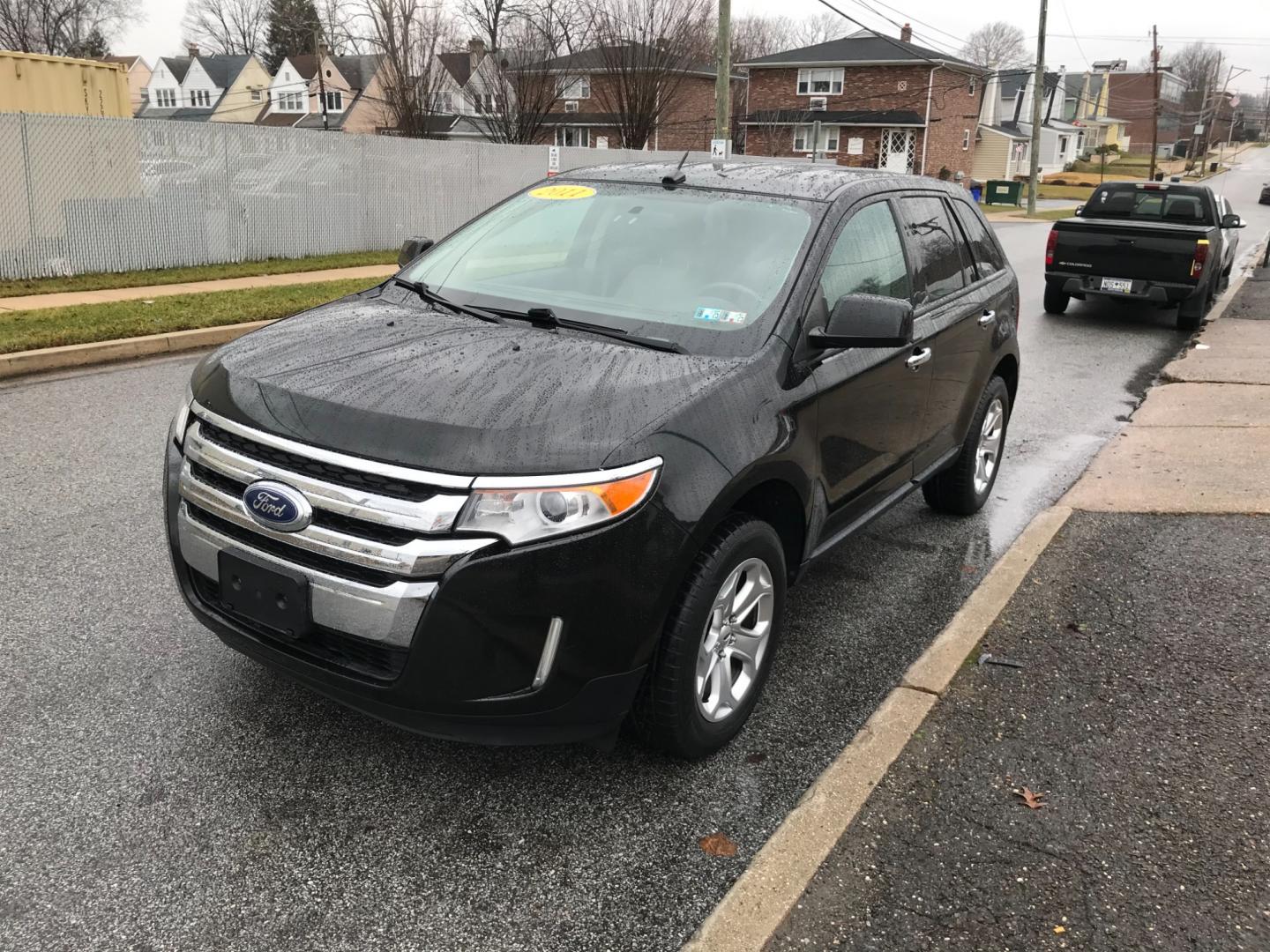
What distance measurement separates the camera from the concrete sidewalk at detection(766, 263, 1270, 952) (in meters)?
2.63

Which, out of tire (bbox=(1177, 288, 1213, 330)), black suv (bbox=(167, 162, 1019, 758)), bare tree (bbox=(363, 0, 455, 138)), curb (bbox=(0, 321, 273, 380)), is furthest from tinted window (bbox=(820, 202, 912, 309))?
bare tree (bbox=(363, 0, 455, 138))

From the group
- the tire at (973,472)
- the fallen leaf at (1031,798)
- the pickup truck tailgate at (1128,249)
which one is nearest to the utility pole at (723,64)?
the pickup truck tailgate at (1128,249)

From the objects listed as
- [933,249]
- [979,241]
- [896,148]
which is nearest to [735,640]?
[933,249]

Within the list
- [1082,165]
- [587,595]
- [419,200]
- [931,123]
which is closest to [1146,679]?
[587,595]

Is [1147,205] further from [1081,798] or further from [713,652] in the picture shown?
[713,652]

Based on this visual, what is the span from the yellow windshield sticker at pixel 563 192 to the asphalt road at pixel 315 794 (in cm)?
198

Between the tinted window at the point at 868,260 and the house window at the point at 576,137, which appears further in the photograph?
the house window at the point at 576,137

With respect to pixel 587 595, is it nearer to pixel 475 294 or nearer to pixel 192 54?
pixel 475 294

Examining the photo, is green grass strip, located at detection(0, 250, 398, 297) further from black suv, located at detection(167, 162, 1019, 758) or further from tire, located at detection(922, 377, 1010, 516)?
tire, located at detection(922, 377, 1010, 516)

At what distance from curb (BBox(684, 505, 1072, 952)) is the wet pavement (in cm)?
4

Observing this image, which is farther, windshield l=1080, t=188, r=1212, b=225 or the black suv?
windshield l=1080, t=188, r=1212, b=225

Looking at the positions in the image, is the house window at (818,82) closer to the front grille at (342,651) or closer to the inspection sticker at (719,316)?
the inspection sticker at (719,316)

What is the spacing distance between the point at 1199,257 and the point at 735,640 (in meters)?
11.4

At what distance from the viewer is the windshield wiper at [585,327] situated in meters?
3.39
